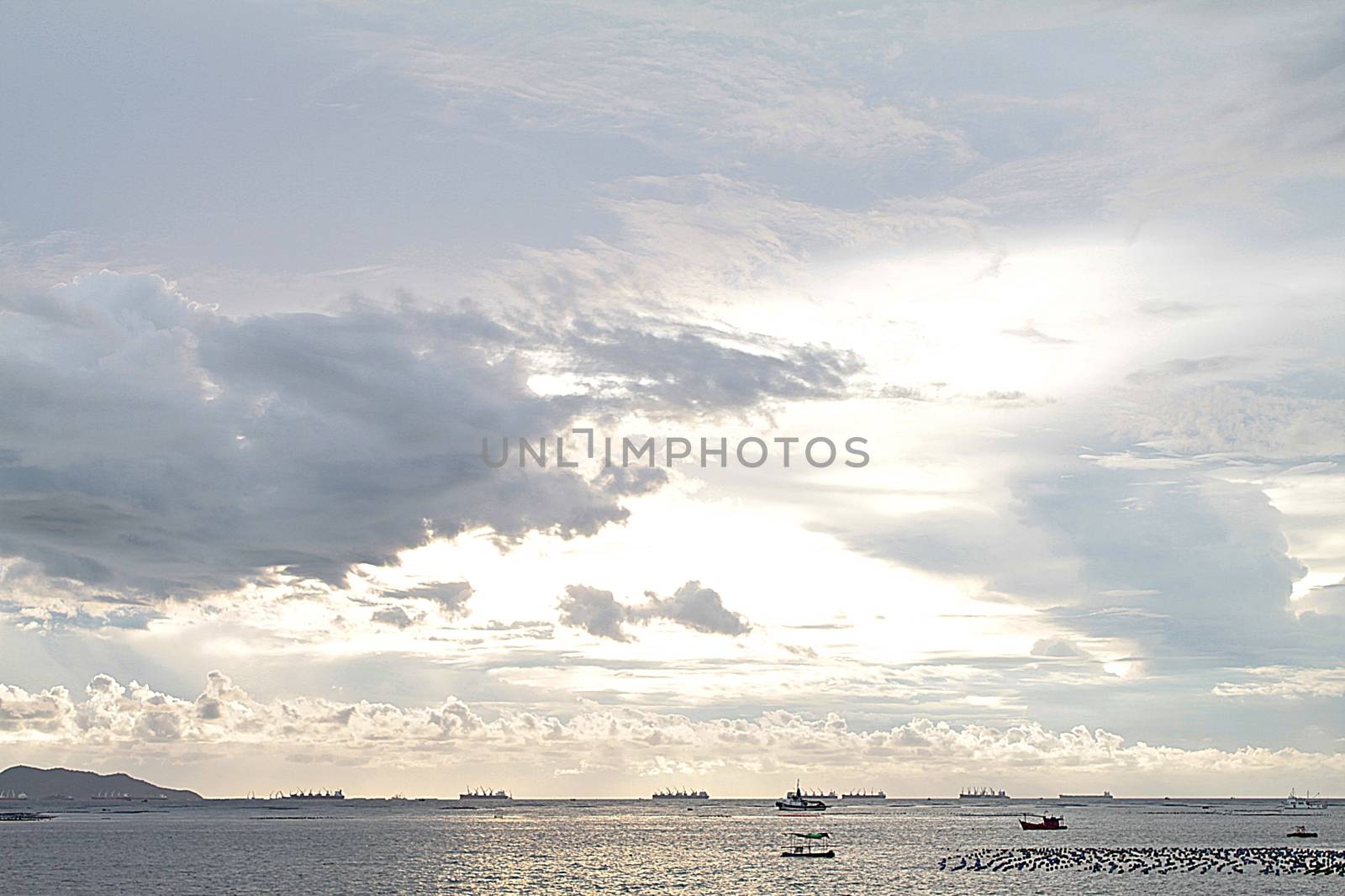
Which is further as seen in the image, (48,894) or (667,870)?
(667,870)

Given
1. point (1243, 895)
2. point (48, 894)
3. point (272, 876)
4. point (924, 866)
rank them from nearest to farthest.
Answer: point (1243, 895)
point (48, 894)
point (272, 876)
point (924, 866)

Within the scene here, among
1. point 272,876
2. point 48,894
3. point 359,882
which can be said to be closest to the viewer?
point 48,894

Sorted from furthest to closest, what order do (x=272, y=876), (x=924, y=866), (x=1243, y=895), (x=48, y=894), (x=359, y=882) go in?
(x=924, y=866), (x=272, y=876), (x=359, y=882), (x=48, y=894), (x=1243, y=895)

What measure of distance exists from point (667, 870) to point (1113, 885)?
213 ft

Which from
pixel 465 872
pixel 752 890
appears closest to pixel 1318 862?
pixel 752 890

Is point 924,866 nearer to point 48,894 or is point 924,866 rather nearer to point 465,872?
point 465,872

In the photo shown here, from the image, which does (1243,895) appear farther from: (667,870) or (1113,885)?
(667,870)

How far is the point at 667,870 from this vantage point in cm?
18875

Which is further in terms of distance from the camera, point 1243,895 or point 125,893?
point 125,893

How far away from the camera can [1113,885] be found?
16138 cm

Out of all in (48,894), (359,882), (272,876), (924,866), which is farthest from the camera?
(924,866)

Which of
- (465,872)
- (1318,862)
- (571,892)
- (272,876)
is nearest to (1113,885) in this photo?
(1318,862)

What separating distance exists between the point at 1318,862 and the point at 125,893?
17526cm

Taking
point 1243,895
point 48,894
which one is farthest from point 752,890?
point 48,894
